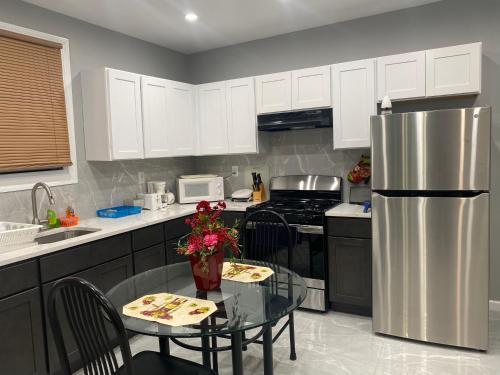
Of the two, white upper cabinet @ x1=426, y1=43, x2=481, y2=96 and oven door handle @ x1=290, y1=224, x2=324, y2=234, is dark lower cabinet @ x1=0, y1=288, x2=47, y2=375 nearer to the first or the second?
oven door handle @ x1=290, y1=224, x2=324, y2=234

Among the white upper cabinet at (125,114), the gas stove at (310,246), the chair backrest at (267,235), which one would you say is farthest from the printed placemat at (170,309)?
the white upper cabinet at (125,114)

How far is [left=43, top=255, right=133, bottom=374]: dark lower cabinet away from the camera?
2400 mm

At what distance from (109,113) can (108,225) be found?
0.91m

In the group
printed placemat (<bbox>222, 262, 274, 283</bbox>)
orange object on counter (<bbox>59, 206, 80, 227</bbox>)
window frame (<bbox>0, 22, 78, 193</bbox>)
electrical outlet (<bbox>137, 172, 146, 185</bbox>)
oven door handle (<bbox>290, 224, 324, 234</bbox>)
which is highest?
window frame (<bbox>0, 22, 78, 193</bbox>)

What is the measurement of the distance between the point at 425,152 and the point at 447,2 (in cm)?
147

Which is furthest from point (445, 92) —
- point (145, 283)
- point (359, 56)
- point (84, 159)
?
point (84, 159)

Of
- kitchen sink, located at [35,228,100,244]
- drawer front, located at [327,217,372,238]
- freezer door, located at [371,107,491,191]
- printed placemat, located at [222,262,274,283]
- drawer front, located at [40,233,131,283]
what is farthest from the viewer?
drawer front, located at [327,217,372,238]

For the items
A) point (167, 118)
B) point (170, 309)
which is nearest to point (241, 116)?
point (167, 118)

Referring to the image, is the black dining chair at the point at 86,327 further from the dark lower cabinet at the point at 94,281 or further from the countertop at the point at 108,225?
the dark lower cabinet at the point at 94,281

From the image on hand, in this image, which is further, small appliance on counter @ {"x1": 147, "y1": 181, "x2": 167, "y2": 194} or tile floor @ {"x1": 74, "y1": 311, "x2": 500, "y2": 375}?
small appliance on counter @ {"x1": 147, "y1": 181, "x2": 167, "y2": 194}

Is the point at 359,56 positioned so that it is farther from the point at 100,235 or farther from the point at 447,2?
the point at 100,235

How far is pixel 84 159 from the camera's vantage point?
11.0 feet

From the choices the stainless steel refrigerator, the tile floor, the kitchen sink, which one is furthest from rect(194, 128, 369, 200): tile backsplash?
the kitchen sink

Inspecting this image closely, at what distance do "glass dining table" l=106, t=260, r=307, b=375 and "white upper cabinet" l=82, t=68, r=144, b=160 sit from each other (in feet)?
4.59
